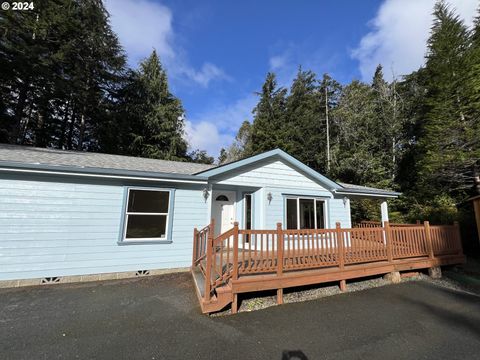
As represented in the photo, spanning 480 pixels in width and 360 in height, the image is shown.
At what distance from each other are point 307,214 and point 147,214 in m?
6.06

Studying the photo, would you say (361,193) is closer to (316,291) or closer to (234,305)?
(316,291)

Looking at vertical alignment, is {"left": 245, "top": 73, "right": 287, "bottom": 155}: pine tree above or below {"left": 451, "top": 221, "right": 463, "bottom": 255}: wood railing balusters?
above

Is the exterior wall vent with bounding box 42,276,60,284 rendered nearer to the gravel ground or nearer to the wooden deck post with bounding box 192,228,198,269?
the wooden deck post with bounding box 192,228,198,269

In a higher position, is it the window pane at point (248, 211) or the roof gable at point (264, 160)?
the roof gable at point (264, 160)

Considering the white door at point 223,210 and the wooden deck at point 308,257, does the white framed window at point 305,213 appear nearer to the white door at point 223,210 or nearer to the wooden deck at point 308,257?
the white door at point 223,210

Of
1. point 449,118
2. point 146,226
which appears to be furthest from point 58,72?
point 449,118

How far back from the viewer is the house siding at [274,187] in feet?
27.9

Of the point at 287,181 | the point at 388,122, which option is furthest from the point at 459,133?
the point at 287,181

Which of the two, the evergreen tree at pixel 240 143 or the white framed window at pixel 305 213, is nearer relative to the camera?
the white framed window at pixel 305 213

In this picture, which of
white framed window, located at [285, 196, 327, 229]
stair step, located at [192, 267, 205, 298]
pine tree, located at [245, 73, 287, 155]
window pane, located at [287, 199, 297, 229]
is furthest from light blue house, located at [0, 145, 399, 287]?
pine tree, located at [245, 73, 287, 155]

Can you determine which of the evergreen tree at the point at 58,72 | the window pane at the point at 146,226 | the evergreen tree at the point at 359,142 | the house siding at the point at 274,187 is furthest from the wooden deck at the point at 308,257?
the evergreen tree at the point at 58,72

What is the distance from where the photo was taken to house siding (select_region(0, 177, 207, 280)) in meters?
5.75

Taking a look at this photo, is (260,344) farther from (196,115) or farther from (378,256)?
(196,115)

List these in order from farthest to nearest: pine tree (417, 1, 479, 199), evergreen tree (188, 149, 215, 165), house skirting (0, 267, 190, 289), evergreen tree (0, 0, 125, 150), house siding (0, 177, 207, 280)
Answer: evergreen tree (188, 149, 215, 165) < evergreen tree (0, 0, 125, 150) < pine tree (417, 1, 479, 199) < house siding (0, 177, 207, 280) < house skirting (0, 267, 190, 289)
